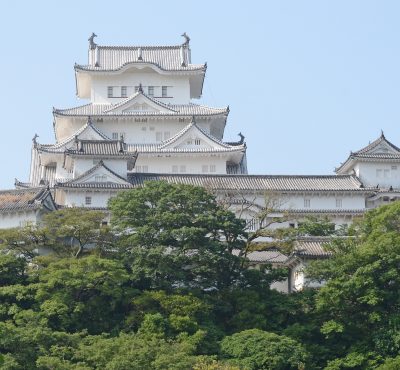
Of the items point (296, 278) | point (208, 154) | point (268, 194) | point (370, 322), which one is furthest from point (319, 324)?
point (208, 154)

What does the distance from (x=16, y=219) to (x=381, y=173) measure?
690 inches

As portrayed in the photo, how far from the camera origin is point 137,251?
41.5 metres

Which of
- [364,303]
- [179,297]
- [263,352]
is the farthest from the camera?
[179,297]

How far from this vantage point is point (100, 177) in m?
51.3

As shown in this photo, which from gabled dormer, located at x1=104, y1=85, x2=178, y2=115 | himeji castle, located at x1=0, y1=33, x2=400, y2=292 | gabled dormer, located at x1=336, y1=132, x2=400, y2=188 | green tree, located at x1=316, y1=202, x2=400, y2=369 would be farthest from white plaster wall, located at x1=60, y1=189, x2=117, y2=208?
green tree, located at x1=316, y1=202, x2=400, y2=369

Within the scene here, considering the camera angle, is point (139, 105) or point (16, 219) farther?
point (139, 105)

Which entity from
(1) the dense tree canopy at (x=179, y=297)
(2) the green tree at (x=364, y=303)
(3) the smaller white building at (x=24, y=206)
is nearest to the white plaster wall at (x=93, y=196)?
(3) the smaller white building at (x=24, y=206)

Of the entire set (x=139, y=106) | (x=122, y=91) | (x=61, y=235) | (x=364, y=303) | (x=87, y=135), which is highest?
(x=122, y=91)

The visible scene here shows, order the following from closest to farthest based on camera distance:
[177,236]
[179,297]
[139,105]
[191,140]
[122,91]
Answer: [179,297] < [177,236] < [191,140] < [139,105] < [122,91]

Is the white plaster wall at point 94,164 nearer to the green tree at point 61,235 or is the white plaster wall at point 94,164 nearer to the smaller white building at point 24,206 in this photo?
the smaller white building at point 24,206

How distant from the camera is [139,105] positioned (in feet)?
199

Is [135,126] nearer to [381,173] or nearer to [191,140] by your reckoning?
[191,140]

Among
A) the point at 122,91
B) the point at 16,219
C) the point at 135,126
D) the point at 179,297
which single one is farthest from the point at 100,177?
the point at 122,91

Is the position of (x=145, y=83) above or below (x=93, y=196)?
above
